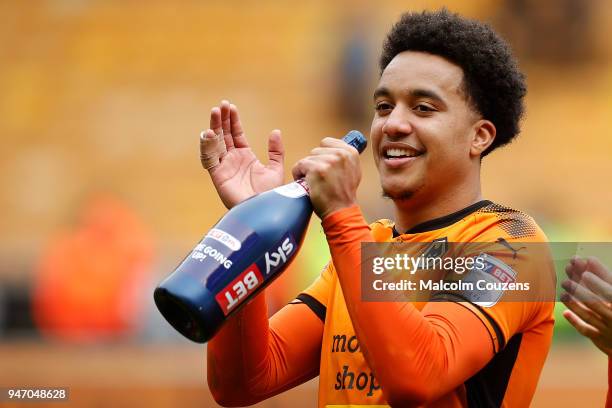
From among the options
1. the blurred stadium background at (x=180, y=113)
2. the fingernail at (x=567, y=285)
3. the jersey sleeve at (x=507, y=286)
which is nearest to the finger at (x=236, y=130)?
the jersey sleeve at (x=507, y=286)

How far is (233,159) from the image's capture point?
113 inches

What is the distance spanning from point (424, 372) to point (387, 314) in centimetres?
15

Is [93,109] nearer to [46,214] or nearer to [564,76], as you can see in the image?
Result: [46,214]

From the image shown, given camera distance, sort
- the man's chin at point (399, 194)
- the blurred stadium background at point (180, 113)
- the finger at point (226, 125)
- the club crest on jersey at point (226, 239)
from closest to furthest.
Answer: the club crest on jersey at point (226, 239), the man's chin at point (399, 194), the finger at point (226, 125), the blurred stadium background at point (180, 113)

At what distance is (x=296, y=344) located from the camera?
2865mm

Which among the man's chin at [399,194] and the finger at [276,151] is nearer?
the man's chin at [399,194]

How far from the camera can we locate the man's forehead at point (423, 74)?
2.73 meters

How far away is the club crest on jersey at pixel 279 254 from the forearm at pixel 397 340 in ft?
0.38

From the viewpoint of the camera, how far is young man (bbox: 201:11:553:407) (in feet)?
7.55

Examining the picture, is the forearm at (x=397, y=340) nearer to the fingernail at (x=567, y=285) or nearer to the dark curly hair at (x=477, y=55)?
the fingernail at (x=567, y=285)

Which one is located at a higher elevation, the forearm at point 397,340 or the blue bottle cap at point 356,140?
the blue bottle cap at point 356,140

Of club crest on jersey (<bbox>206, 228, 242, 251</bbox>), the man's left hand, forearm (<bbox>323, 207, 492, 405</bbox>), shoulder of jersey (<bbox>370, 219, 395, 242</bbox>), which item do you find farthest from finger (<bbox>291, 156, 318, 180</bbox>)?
shoulder of jersey (<bbox>370, 219, 395, 242</bbox>)

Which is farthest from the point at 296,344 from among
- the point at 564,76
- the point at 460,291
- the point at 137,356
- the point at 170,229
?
the point at 564,76

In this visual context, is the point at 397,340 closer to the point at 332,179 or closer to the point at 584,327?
the point at 332,179
